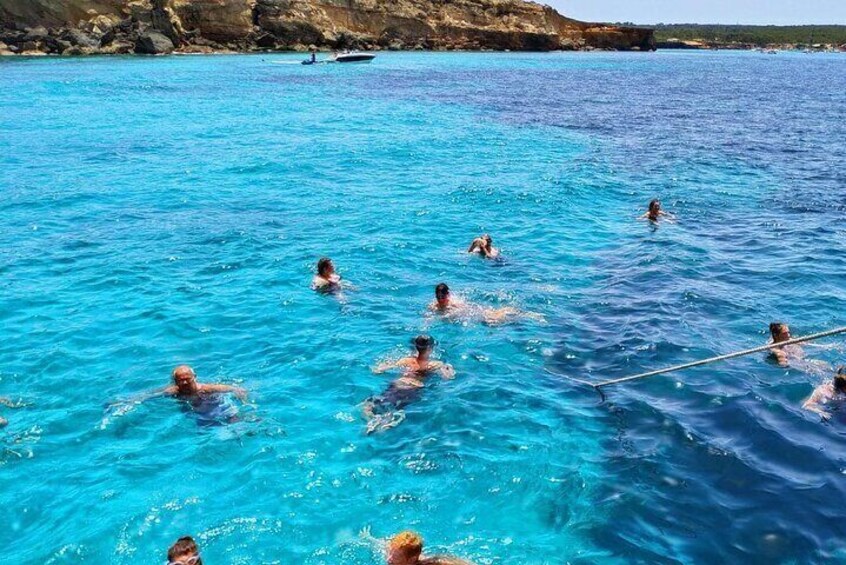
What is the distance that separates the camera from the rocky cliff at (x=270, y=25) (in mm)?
87125

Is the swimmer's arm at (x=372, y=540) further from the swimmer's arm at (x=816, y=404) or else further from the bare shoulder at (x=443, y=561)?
the swimmer's arm at (x=816, y=404)

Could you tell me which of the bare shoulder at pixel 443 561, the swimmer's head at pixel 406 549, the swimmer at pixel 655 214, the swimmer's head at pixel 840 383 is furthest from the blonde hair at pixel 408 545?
the swimmer at pixel 655 214

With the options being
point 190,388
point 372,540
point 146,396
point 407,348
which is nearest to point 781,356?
point 407,348

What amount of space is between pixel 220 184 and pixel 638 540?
18.9 m

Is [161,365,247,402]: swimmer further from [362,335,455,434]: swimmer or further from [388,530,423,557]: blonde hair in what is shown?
[388,530,423,557]: blonde hair

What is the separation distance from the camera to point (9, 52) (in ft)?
268

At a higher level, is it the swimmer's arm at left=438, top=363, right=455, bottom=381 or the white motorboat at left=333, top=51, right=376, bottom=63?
the white motorboat at left=333, top=51, right=376, bottom=63

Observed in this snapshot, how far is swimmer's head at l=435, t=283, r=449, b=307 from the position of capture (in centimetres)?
1292

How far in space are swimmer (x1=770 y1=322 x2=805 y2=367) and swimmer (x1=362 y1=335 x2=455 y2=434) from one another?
17.4ft

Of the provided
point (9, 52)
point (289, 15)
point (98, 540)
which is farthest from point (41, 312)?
point (289, 15)

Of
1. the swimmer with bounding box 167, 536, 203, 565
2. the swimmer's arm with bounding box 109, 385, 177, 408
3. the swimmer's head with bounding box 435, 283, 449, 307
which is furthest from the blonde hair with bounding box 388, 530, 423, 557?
the swimmer's head with bounding box 435, 283, 449, 307

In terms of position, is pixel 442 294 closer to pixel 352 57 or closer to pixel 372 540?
pixel 372 540

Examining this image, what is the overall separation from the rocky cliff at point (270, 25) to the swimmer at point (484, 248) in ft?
268

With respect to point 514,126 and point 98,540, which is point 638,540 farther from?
point 514,126
